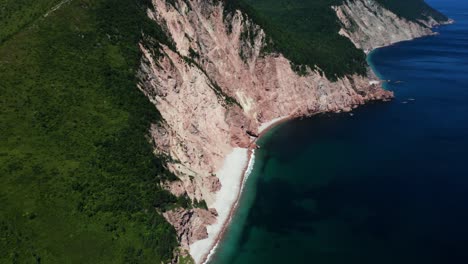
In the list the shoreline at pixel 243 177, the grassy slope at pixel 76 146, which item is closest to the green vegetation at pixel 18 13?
the grassy slope at pixel 76 146

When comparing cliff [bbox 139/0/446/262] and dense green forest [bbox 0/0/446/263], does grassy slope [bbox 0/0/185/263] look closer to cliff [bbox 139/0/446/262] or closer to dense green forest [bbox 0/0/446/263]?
dense green forest [bbox 0/0/446/263]

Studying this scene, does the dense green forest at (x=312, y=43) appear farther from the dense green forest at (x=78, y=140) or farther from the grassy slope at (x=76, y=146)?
the grassy slope at (x=76, y=146)

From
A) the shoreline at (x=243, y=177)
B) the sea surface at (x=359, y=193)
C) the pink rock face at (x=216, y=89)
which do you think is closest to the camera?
the sea surface at (x=359, y=193)

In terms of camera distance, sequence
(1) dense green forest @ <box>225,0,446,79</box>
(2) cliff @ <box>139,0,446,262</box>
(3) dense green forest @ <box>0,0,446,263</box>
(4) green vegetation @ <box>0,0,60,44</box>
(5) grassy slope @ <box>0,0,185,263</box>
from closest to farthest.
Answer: (5) grassy slope @ <box>0,0,185,263</box> → (3) dense green forest @ <box>0,0,446,263</box> → (2) cliff @ <box>139,0,446,262</box> → (4) green vegetation @ <box>0,0,60,44</box> → (1) dense green forest @ <box>225,0,446,79</box>

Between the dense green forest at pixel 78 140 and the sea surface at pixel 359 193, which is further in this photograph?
the sea surface at pixel 359 193

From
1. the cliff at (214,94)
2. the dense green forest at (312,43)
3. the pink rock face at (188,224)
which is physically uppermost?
the dense green forest at (312,43)

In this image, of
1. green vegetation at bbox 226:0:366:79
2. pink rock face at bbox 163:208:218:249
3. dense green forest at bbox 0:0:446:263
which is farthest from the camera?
green vegetation at bbox 226:0:366:79

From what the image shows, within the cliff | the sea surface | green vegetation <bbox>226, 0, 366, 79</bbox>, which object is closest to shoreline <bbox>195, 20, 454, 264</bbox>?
the cliff
